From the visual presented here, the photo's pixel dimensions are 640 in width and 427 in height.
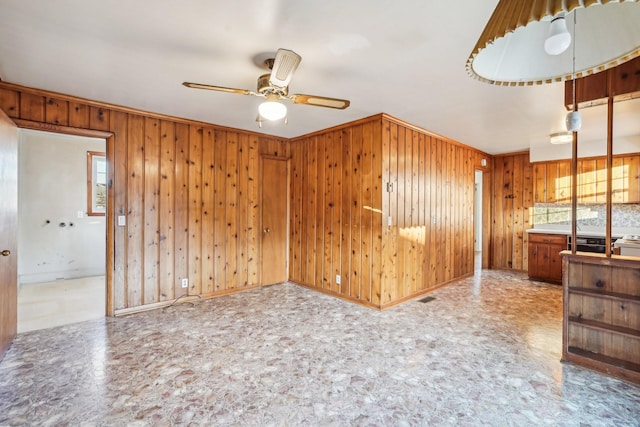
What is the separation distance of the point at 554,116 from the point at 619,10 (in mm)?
3709

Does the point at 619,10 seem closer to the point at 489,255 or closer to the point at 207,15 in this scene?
the point at 207,15

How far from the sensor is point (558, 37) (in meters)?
0.87

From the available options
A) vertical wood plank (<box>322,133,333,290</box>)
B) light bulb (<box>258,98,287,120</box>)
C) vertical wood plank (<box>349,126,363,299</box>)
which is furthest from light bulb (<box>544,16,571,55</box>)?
vertical wood plank (<box>322,133,333,290</box>)

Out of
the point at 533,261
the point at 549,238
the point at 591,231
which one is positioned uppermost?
the point at 591,231

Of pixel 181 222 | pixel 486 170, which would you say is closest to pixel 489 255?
pixel 486 170

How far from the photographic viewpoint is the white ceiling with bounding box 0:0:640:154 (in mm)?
1834

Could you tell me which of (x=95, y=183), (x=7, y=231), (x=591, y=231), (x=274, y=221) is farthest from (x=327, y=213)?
Answer: (x=591, y=231)

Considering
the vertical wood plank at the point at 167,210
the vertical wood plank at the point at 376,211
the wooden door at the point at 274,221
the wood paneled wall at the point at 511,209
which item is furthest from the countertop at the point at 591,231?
the vertical wood plank at the point at 167,210

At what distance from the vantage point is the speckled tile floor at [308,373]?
1.96 m

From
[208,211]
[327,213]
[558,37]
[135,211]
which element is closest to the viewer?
[558,37]

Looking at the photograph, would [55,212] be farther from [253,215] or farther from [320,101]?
[320,101]

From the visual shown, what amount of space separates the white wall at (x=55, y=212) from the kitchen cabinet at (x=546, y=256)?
804 centimetres

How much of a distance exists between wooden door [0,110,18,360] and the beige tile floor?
0.50 meters

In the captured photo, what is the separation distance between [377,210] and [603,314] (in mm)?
2332
